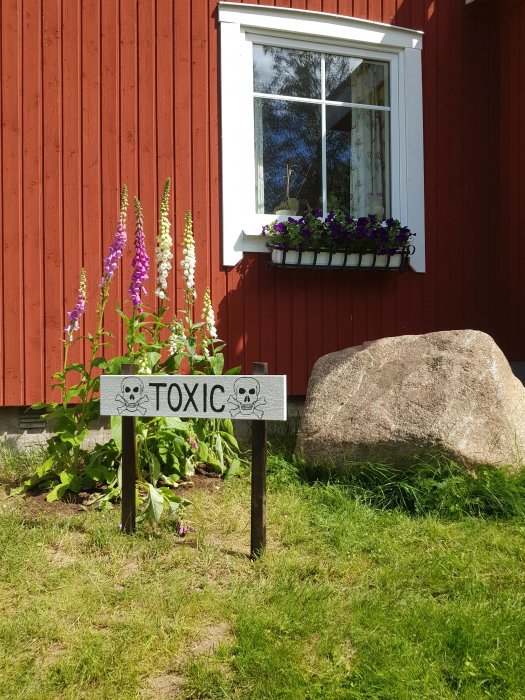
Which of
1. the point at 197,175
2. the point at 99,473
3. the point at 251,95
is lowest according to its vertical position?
the point at 99,473

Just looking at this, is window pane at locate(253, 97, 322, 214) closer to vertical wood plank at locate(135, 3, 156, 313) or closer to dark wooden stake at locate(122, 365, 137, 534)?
vertical wood plank at locate(135, 3, 156, 313)

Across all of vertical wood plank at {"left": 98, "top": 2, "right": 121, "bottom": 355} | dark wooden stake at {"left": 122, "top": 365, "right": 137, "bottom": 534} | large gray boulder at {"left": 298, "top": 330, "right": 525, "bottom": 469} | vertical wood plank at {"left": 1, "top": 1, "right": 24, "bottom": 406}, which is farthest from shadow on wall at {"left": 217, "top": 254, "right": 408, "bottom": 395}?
dark wooden stake at {"left": 122, "top": 365, "right": 137, "bottom": 534}

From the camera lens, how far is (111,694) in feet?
6.31

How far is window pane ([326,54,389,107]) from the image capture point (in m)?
5.23

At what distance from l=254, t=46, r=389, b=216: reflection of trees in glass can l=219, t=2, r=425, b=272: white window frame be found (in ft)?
0.34

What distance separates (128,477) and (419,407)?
1.59 m

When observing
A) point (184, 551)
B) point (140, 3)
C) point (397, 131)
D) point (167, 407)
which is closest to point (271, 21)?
point (140, 3)

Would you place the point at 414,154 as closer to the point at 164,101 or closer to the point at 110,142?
the point at 164,101

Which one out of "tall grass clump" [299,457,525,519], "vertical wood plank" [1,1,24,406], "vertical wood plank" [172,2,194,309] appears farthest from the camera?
"vertical wood plank" [172,2,194,309]

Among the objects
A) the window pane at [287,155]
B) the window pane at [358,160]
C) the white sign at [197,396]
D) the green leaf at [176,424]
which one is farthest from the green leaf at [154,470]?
the window pane at [358,160]

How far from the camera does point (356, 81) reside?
532 cm

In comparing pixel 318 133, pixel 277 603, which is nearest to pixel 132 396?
pixel 277 603

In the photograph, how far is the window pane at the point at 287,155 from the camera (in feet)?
16.7

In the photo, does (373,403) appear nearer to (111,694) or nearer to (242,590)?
(242,590)
